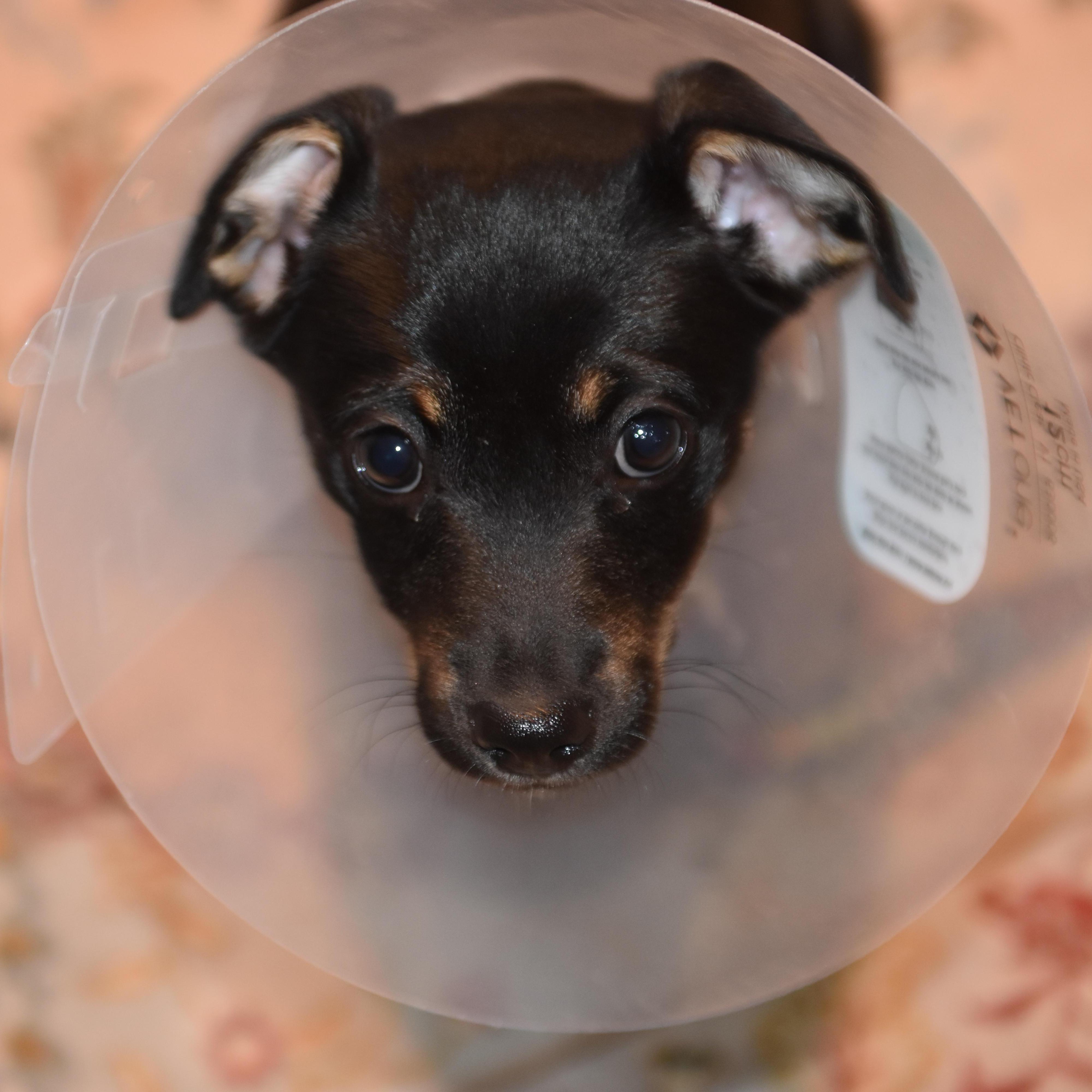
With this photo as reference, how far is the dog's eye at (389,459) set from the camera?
6.85ft

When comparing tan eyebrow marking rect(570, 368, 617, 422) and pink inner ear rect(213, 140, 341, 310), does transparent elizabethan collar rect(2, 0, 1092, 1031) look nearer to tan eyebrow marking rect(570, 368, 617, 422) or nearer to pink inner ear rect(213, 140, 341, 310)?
pink inner ear rect(213, 140, 341, 310)

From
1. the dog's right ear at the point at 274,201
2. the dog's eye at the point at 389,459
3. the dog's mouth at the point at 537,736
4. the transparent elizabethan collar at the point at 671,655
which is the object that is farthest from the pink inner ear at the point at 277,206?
the dog's mouth at the point at 537,736

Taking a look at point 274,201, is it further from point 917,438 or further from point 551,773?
point 917,438

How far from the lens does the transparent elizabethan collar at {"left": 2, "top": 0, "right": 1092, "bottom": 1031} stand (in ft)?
6.78

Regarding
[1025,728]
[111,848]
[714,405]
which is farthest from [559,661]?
[111,848]

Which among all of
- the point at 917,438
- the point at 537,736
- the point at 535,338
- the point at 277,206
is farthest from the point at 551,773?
the point at 277,206

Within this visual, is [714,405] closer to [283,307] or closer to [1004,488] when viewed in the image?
[1004,488]

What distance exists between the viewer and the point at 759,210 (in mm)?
2197

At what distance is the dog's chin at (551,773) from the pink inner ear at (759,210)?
884 millimetres

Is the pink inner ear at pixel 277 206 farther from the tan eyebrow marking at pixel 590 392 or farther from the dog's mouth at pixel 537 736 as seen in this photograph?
the dog's mouth at pixel 537 736

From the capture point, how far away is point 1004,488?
2150mm

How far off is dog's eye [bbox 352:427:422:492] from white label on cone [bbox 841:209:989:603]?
0.90 m

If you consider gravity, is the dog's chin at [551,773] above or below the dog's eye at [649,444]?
below

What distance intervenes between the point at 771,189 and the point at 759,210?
0.24ft
